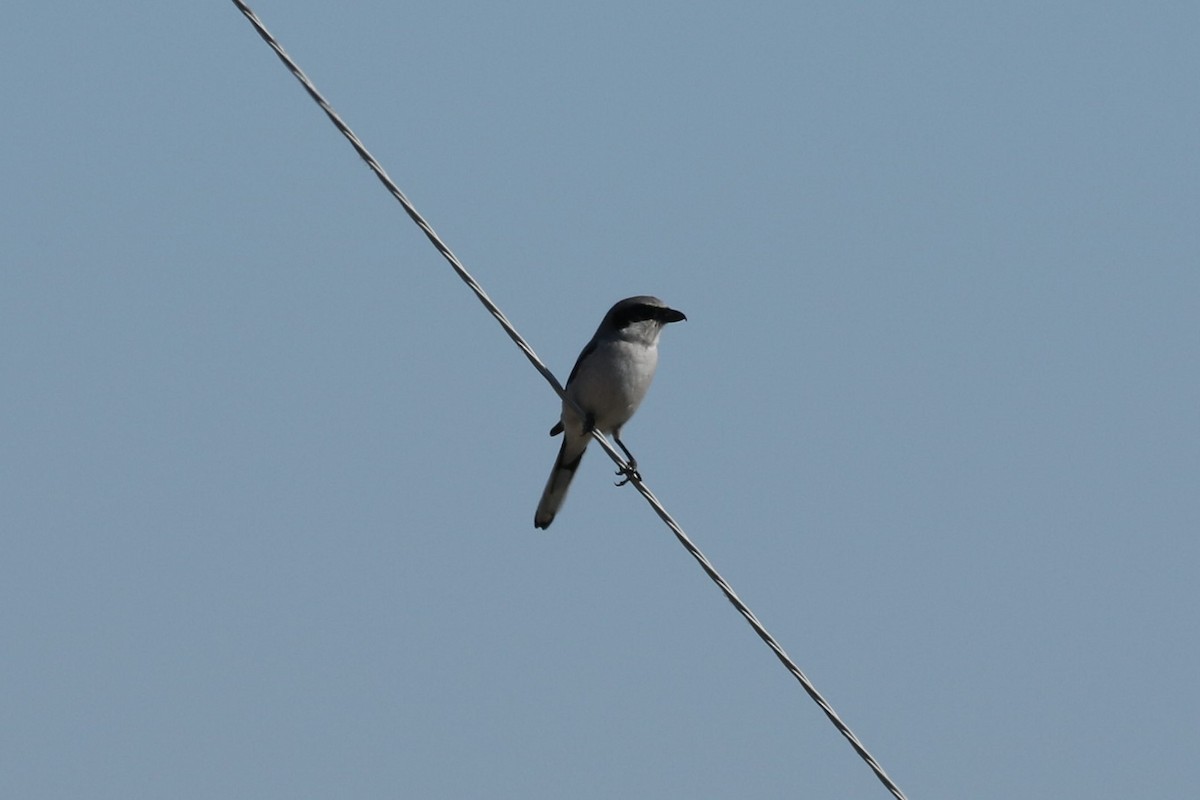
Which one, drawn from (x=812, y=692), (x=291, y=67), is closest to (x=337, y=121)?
(x=291, y=67)

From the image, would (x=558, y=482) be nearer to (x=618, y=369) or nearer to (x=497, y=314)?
(x=618, y=369)

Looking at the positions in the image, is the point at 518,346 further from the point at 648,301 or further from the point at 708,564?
the point at 648,301

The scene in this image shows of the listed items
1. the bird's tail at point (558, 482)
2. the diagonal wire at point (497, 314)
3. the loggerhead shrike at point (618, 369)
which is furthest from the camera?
the bird's tail at point (558, 482)

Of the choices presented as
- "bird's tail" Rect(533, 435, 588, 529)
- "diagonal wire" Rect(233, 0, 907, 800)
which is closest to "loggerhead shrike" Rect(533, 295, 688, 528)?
"bird's tail" Rect(533, 435, 588, 529)

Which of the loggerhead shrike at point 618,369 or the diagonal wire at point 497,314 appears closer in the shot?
the diagonal wire at point 497,314

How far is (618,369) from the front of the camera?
916 cm

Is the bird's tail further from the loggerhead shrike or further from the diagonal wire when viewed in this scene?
the diagonal wire

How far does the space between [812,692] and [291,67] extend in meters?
2.41

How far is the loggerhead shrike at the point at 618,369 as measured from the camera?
30.1 feet

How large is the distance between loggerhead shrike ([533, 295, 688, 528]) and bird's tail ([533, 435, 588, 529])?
7cm

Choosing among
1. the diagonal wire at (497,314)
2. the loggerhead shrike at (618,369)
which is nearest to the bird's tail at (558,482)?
the loggerhead shrike at (618,369)

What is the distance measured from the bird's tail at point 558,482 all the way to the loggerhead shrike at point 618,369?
0.07 metres

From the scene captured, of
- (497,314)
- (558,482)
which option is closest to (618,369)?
(558,482)

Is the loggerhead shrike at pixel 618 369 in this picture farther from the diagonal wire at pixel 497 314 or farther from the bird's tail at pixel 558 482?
the diagonal wire at pixel 497 314
